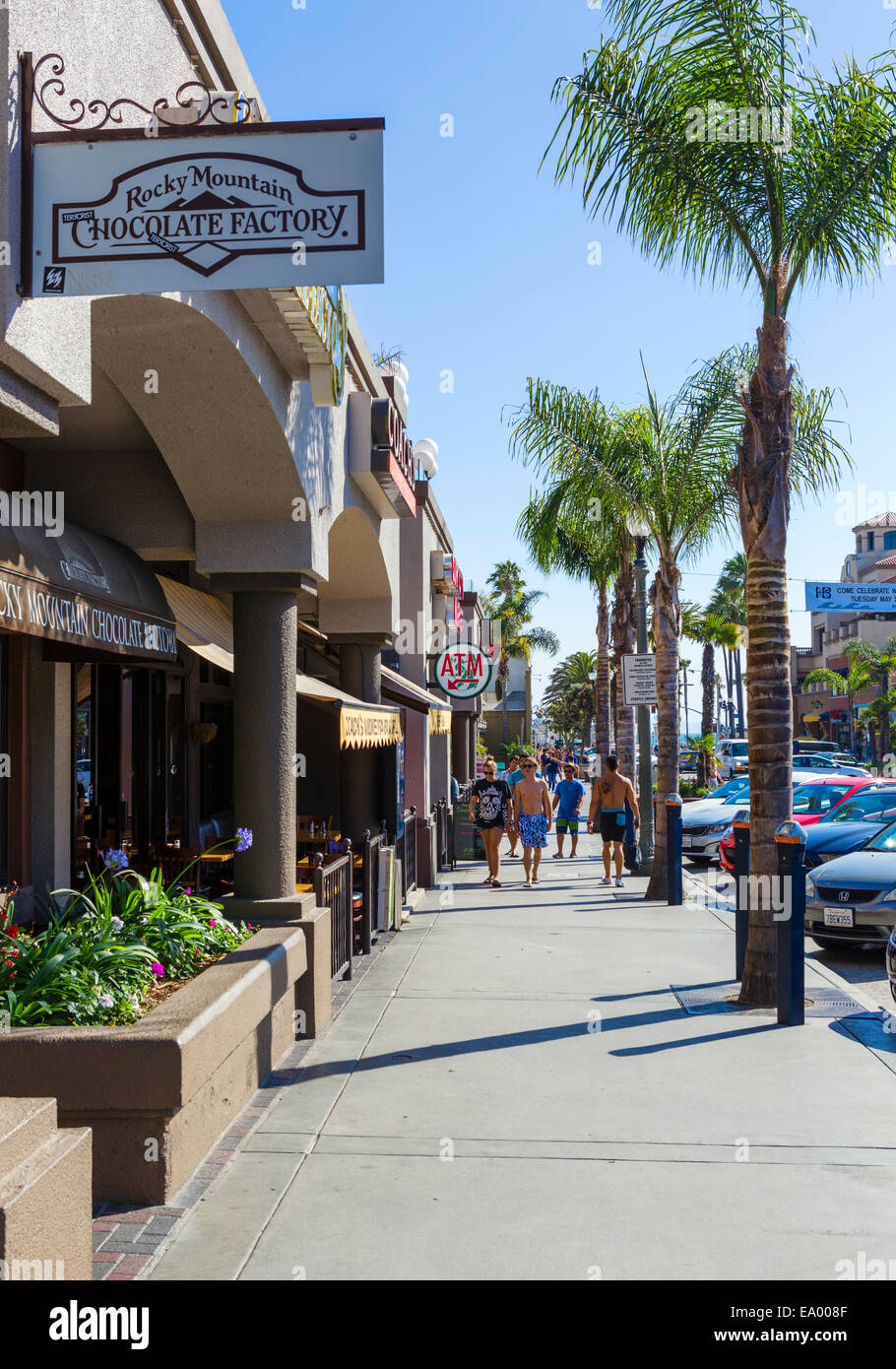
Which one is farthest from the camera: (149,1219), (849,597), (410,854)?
(849,597)

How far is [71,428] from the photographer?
8.55m

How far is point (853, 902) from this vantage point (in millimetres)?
11516

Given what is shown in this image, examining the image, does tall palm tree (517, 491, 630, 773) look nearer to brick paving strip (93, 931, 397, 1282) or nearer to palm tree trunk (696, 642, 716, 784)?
brick paving strip (93, 931, 397, 1282)

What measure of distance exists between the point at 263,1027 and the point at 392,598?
26.0 feet

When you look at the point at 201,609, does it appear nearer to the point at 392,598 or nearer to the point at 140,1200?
the point at 392,598

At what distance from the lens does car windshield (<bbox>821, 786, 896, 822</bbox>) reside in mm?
17234

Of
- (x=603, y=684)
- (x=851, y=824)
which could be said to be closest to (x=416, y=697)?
(x=851, y=824)

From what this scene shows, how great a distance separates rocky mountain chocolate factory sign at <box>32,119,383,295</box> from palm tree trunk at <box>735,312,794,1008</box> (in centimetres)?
511

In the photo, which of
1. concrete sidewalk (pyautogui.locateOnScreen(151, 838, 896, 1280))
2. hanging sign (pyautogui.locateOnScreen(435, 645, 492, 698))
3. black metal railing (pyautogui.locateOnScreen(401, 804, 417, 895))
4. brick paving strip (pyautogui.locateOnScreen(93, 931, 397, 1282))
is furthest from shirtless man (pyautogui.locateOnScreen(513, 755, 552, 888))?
brick paving strip (pyautogui.locateOnScreen(93, 931, 397, 1282))

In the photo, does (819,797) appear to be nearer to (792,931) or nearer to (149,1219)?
(792,931)

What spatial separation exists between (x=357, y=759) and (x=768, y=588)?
6078 mm

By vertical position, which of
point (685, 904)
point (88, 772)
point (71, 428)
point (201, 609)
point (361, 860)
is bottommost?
point (685, 904)

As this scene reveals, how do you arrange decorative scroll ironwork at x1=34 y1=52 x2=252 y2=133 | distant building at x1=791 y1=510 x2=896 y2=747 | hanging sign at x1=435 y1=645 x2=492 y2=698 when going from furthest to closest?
distant building at x1=791 y1=510 x2=896 y2=747 → hanging sign at x1=435 y1=645 x2=492 y2=698 → decorative scroll ironwork at x1=34 y1=52 x2=252 y2=133
